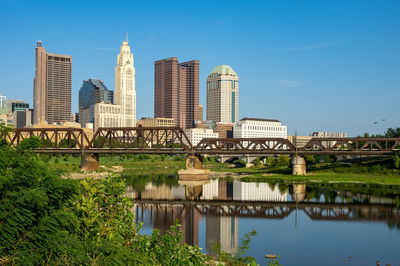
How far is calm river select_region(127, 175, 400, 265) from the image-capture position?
37.6 m

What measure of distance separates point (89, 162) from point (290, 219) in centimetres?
8202

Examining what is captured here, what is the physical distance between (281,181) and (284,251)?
68.9m

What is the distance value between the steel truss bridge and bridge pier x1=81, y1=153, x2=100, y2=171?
54234 mm

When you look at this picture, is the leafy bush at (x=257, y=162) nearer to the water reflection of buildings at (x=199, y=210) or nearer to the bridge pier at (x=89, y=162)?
the bridge pier at (x=89, y=162)

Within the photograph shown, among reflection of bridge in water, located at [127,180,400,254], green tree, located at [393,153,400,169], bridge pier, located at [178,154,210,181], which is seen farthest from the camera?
bridge pier, located at [178,154,210,181]

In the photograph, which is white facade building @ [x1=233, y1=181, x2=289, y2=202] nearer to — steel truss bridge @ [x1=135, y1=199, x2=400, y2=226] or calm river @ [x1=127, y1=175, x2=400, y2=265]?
calm river @ [x1=127, y1=175, x2=400, y2=265]

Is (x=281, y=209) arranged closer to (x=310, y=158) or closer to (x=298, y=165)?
(x=298, y=165)

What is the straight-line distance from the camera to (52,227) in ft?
47.5

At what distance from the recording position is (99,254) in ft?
46.4

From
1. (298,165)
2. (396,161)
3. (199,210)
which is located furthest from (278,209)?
(396,161)

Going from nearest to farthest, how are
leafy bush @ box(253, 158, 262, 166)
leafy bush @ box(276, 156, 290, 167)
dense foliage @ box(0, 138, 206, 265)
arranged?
dense foliage @ box(0, 138, 206, 265) → leafy bush @ box(276, 156, 290, 167) → leafy bush @ box(253, 158, 262, 166)

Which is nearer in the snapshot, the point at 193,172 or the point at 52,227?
the point at 52,227

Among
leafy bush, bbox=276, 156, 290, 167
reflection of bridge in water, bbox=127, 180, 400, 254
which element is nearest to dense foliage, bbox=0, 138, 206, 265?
reflection of bridge in water, bbox=127, 180, 400, 254

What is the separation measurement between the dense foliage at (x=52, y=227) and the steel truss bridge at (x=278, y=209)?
4008 cm
